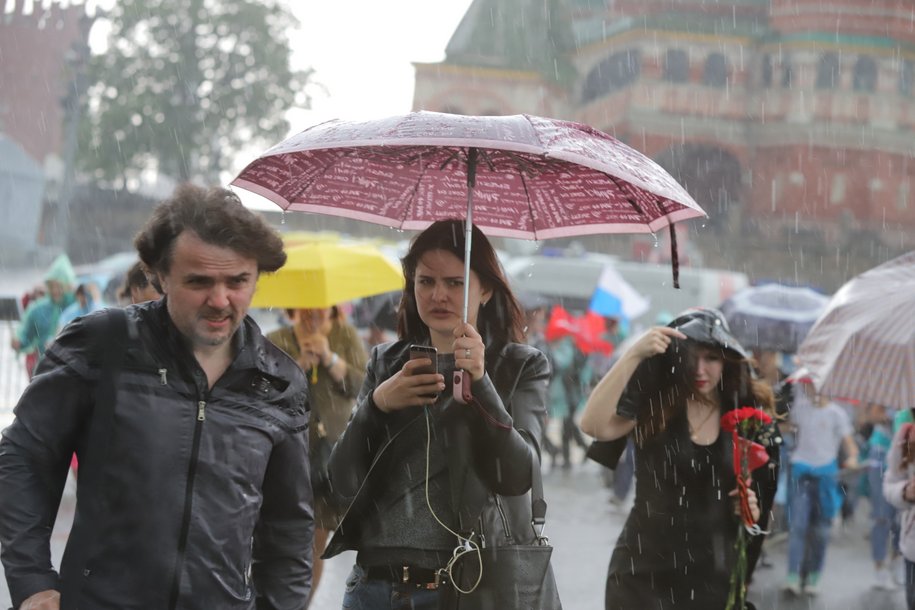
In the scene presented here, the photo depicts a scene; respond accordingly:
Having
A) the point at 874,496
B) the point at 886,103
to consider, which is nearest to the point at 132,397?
the point at 874,496

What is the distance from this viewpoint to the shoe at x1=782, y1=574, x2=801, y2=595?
880 cm

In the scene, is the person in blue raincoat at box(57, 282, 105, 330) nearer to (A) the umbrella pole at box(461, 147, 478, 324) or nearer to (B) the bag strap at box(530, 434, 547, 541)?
(A) the umbrella pole at box(461, 147, 478, 324)

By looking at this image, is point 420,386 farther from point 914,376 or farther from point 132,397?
point 914,376

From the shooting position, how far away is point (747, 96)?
5859cm

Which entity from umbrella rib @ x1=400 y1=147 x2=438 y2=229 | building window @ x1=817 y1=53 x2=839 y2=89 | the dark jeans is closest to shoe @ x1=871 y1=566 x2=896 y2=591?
umbrella rib @ x1=400 y1=147 x2=438 y2=229

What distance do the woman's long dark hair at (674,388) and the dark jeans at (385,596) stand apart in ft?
5.05

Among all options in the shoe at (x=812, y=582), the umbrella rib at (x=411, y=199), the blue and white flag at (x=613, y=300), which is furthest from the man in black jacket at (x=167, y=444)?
the blue and white flag at (x=613, y=300)

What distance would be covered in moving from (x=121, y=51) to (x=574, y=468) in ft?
123

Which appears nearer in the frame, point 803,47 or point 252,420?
point 252,420

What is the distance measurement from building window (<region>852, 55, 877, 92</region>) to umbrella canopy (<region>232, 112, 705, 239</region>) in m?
56.3

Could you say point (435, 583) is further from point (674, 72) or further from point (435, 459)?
point (674, 72)

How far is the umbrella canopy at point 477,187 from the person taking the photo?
12.0ft

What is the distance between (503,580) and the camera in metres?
3.11

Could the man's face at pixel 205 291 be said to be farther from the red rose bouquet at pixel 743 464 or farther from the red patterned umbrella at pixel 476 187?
the red rose bouquet at pixel 743 464
